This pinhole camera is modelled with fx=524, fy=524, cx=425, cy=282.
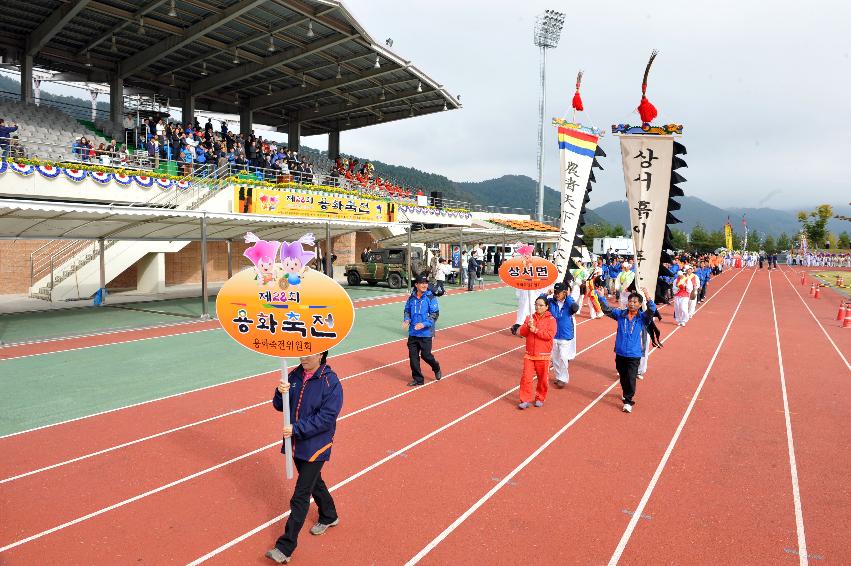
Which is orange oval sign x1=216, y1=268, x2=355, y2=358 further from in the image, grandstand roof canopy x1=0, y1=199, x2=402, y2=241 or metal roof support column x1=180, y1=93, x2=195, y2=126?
metal roof support column x1=180, y1=93, x2=195, y2=126

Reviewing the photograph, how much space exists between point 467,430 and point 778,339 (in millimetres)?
11047

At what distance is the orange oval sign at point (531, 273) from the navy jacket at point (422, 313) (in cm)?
211

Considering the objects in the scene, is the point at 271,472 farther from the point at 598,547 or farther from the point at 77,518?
the point at 598,547

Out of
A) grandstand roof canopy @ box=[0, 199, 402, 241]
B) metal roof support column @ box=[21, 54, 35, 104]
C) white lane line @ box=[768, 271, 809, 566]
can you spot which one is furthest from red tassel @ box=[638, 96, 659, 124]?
metal roof support column @ box=[21, 54, 35, 104]

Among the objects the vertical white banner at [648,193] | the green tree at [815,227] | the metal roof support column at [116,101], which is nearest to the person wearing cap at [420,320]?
the vertical white banner at [648,193]

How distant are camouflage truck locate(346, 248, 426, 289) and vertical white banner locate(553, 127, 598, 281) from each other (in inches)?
532

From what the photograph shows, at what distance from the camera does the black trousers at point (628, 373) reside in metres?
7.09

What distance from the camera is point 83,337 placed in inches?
466

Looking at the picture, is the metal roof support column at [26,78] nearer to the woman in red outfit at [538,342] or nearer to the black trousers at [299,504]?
the woman in red outfit at [538,342]

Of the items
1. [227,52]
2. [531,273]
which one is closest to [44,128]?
[227,52]

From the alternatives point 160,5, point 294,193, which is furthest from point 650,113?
point 160,5

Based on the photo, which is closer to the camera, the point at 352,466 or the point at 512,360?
the point at 352,466

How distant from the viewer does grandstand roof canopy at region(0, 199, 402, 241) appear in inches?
454

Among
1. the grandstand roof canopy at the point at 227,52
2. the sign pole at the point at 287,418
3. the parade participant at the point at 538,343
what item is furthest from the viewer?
the grandstand roof canopy at the point at 227,52
